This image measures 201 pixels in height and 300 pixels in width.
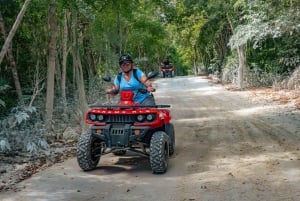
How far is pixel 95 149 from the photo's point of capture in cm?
689

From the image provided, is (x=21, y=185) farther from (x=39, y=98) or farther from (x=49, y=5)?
(x=39, y=98)

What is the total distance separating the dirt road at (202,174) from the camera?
5.32 m

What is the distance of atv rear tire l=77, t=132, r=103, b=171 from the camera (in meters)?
6.53

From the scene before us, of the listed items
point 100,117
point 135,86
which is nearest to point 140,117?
point 100,117

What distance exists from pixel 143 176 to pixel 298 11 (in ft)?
32.3

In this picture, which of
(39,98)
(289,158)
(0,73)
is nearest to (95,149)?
(289,158)

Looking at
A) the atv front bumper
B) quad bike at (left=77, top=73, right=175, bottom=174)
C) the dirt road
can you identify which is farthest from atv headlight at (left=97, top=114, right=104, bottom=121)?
the dirt road

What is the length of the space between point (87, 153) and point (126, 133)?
2.18 feet

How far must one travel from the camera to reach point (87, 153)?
6.54 metres

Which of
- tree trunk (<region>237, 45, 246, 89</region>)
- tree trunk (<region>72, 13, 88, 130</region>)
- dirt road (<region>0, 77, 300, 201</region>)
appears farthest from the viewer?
tree trunk (<region>237, 45, 246, 89</region>)

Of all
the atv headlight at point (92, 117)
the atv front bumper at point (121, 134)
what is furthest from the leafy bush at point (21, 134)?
the atv front bumper at point (121, 134)

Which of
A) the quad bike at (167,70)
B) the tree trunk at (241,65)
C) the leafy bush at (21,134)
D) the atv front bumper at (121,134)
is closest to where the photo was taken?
the atv front bumper at (121,134)

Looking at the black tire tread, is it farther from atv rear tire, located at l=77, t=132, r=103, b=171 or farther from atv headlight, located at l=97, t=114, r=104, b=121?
atv headlight, located at l=97, t=114, r=104, b=121

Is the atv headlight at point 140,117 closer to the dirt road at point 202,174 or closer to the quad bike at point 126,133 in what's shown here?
the quad bike at point 126,133
